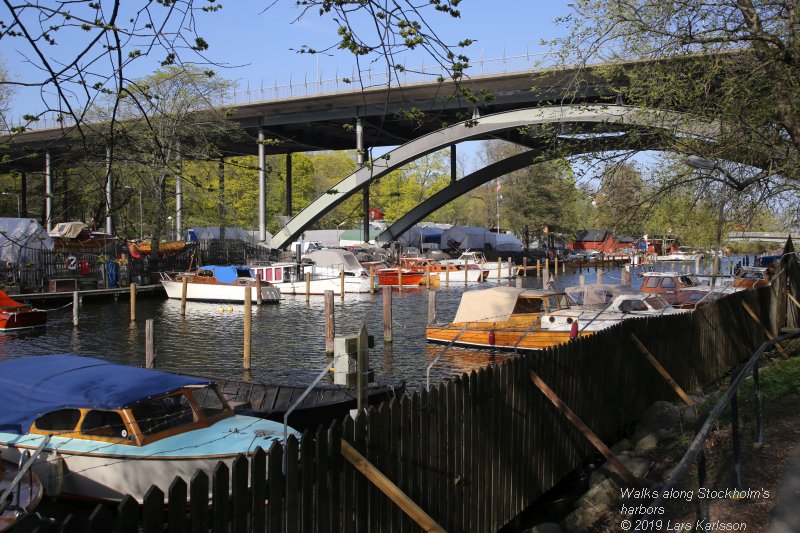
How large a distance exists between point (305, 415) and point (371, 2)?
901cm

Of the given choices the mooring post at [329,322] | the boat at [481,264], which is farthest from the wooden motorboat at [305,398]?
the boat at [481,264]

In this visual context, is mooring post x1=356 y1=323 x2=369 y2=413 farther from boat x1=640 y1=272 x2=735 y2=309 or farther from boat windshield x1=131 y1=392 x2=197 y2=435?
boat x1=640 y1=272 x2=735 y2=309

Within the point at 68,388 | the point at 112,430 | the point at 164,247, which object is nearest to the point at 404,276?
the point at 164,247

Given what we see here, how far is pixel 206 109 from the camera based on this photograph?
49062 mm

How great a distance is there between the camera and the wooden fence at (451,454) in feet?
16.6

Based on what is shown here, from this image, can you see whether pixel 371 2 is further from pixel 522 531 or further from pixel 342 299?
pixel 342 299

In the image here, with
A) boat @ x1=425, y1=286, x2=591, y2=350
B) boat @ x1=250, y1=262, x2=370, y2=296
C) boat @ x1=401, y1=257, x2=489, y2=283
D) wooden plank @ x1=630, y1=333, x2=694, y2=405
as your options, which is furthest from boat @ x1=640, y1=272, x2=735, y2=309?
boat @ x1=401, y1=257, x2=489, y2=283

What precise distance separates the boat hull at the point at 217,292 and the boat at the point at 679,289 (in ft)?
70.8

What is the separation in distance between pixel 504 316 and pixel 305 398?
11.2m

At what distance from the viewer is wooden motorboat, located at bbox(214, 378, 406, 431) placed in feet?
45.0

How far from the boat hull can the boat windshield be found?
3199cm

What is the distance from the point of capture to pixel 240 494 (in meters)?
5.08

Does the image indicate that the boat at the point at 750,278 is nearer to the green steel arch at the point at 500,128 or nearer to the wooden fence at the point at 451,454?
the green steel arch at the point at 500,128

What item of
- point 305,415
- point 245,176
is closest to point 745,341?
point 305,415
